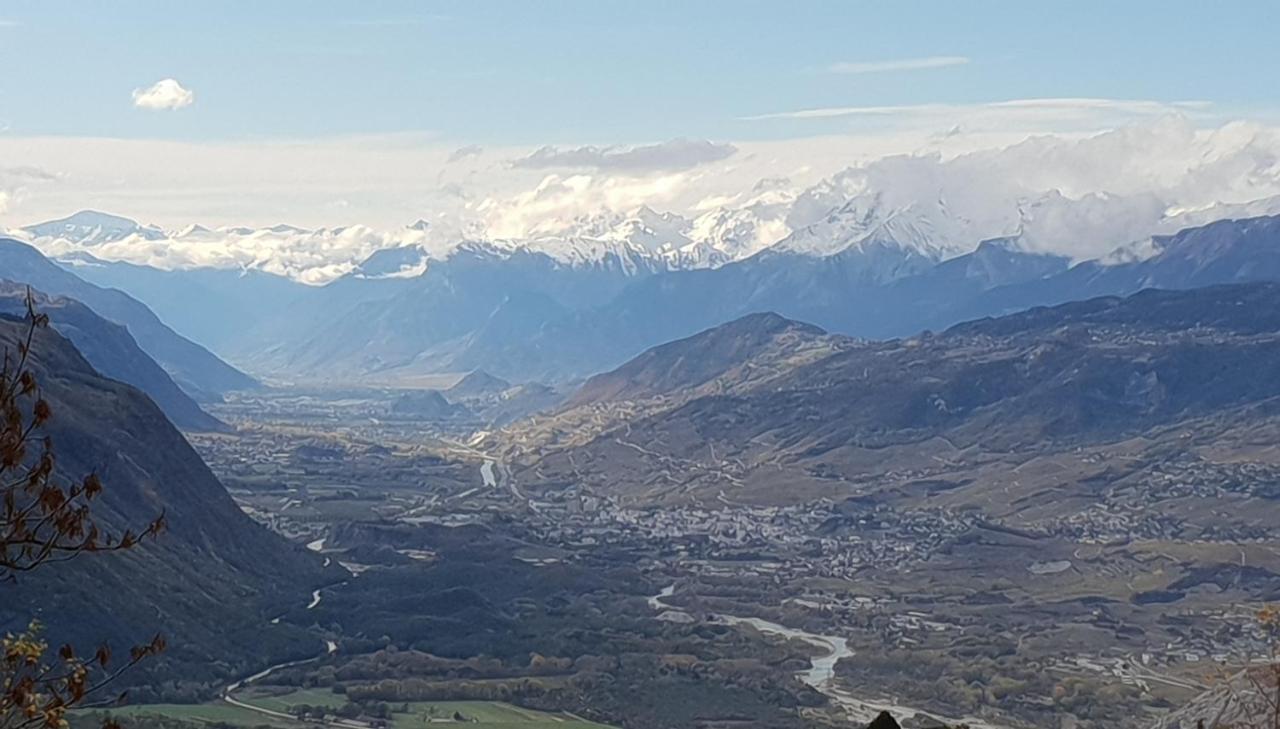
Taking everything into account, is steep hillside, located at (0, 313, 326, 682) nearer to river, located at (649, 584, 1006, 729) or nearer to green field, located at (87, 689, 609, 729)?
green field, located at (87, 689, 609, 729)

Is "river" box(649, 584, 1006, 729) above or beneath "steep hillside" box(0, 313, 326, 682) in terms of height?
beneath

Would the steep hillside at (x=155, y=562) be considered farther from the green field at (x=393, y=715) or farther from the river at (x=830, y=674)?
the river at (x=830, y=674)

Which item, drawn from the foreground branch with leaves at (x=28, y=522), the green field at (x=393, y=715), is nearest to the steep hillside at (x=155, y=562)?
the green field at (x=393, y=715)

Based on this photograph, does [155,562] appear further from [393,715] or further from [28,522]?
[28,522]

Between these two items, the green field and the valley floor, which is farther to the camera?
the valley floor

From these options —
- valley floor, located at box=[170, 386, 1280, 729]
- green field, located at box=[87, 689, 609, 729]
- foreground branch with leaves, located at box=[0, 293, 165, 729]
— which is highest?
foreground branch with leaves, located at box=[0, 293, 165, 729]

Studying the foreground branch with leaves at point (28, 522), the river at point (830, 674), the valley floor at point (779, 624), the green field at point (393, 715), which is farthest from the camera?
the valley floor at point (779, 624)

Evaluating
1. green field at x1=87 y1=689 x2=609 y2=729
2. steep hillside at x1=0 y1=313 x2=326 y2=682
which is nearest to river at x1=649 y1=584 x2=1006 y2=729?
Result: green field at x1=87 y1=689 x2=609 y2=729
